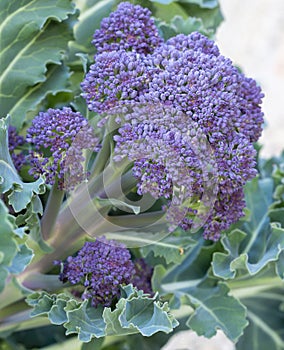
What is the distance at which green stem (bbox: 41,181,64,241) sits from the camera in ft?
2.68

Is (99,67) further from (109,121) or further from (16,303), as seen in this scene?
(16,303)

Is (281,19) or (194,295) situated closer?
(194,295)

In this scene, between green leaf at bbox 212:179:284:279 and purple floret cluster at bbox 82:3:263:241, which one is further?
green leaf at bbox 212:179:284:279

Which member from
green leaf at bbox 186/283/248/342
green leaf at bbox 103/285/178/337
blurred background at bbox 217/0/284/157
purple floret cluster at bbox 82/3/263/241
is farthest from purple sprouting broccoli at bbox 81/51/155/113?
blurred background at bbox 217/0/284/157

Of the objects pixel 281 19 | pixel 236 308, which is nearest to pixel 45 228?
pixel 236 308

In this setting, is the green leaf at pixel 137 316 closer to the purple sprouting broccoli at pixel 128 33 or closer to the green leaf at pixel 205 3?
the purple sprouting broccoli at pixel 128 33

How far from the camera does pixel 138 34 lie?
848 mm

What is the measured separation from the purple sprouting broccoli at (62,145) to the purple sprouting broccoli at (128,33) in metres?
0.12

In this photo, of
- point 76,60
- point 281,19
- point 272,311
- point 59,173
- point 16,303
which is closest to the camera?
point 59,173

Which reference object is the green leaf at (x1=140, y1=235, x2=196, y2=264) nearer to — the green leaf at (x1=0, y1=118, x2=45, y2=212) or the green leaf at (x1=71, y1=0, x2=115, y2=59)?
the green leaf at (x1=0, y1=118, x2=45, y2=212)

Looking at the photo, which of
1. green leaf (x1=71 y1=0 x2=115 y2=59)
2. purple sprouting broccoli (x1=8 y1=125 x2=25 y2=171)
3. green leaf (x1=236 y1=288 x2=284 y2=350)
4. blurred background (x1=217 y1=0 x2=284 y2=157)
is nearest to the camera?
purple sprouting broccoli (x1=8 y1=125 x2=25 y2=171)

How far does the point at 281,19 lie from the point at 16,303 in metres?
2.02

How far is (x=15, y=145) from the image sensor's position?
0.92m

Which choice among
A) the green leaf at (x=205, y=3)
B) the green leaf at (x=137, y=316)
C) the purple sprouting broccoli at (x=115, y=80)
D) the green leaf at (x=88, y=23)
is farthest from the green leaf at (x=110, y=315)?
the green leaf at (x=205, y=3)
